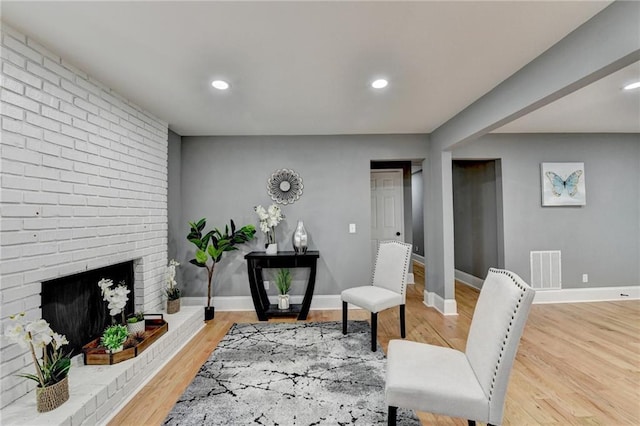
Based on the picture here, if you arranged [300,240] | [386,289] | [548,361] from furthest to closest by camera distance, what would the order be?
1. [300,240]
2. [386,289]
3. [548,361]

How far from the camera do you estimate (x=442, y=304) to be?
3752mm

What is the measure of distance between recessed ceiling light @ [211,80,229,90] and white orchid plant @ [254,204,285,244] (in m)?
1.65

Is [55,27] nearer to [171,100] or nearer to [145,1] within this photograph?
[145,1]

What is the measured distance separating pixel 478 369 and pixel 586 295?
13.7 ft

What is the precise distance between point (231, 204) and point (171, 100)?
1605mm

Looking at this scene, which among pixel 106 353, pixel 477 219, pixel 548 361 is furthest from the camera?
pixel 477 219

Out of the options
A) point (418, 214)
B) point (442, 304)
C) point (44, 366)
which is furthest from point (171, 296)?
point (418, 214)

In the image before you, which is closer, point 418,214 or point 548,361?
point 548,361

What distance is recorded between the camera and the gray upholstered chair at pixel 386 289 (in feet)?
8.98

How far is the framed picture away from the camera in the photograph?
4.17 meters

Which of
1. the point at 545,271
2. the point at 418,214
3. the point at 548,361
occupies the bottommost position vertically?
the point at 548,361

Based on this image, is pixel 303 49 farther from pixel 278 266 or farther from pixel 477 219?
pixel 477 219

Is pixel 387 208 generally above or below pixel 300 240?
above

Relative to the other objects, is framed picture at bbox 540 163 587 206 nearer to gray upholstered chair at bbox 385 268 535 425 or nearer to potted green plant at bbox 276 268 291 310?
gray upholstered chair at bbox 385 268 535 425
